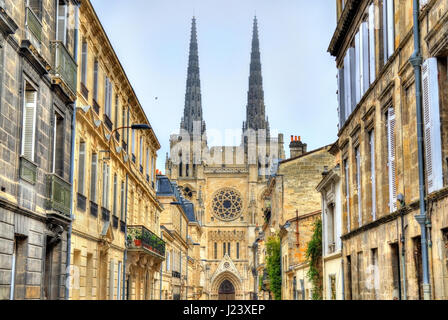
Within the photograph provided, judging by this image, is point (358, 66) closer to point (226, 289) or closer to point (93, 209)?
point (93, 209)

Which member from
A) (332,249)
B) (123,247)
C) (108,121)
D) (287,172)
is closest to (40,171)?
(108,121)

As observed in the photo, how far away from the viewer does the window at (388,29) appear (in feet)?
Result: 54.9

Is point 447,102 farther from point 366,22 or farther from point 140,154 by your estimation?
point 140,154

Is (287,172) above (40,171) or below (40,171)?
above

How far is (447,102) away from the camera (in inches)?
505

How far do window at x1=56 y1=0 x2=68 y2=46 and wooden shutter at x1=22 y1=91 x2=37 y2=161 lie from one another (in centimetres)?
325

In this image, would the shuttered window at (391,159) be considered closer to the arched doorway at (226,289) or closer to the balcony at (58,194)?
the balcony at (58,194)

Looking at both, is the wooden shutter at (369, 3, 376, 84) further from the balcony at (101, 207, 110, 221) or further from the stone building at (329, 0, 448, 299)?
the balcony at (101, 207, 110, 221)

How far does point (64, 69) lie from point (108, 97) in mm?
8130

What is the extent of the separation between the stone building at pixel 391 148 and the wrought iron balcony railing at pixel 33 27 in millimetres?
7627

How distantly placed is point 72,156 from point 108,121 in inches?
277

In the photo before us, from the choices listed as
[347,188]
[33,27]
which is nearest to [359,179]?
[347,188]

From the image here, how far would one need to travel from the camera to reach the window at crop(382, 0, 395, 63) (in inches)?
659

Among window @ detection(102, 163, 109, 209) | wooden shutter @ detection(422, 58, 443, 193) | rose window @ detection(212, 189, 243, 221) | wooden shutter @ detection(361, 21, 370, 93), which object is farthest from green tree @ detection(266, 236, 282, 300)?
rose window @ detection(212, 189, 243, 221)
